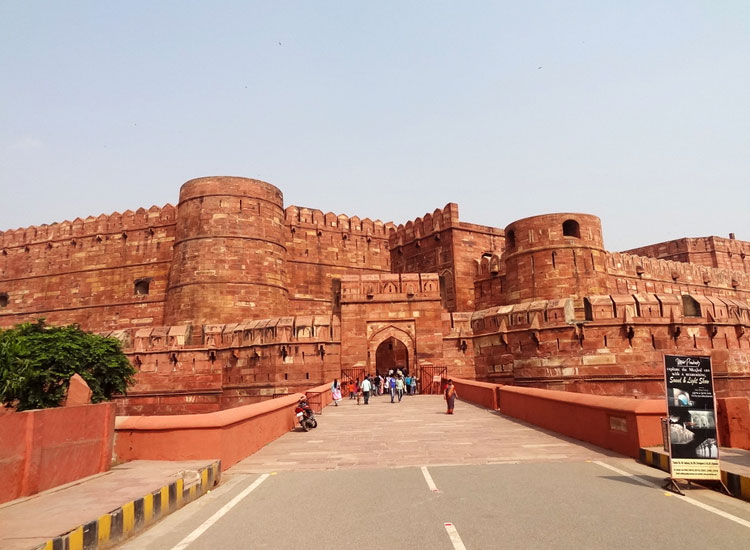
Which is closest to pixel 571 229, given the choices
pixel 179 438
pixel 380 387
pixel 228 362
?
pixel 380 387

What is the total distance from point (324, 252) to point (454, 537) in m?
27.6

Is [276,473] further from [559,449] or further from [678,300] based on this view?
[678,300]

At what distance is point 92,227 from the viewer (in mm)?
30922

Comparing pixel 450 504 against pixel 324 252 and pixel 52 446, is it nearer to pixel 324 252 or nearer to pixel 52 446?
pixel 52 446

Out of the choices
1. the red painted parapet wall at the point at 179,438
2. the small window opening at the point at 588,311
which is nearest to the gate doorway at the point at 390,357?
the small window opening at the point at 588,311

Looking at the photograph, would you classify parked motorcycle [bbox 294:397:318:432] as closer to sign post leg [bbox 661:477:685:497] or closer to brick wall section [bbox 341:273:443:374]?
sign post leg [bbox 661:477:685:497]

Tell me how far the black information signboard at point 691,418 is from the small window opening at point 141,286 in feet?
93.4

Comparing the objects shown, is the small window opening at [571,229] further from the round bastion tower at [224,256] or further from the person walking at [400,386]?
the round bastion tower at [224,256]

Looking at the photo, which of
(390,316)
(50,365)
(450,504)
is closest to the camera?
(450,504)

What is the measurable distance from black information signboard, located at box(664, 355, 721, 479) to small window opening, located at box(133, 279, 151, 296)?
28.5m

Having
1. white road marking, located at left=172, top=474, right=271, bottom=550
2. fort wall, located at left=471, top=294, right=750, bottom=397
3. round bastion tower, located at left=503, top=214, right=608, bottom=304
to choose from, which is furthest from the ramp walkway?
round bastion tower, located at left=503, top=214, right=608, bottom=304

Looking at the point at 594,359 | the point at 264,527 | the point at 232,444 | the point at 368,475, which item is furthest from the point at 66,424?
the point at 594,359

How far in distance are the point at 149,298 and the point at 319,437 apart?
Result: 880 inches

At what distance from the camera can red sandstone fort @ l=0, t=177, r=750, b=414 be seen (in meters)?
18.0
